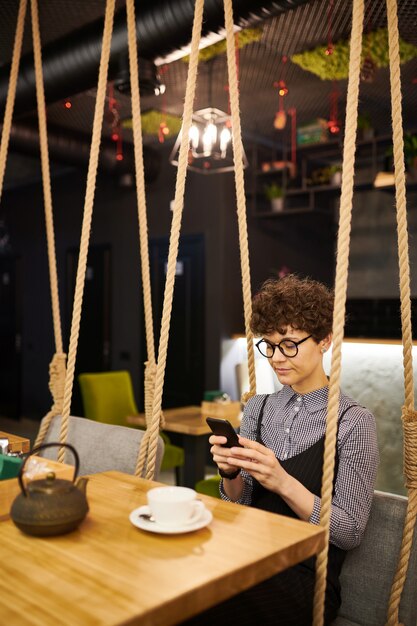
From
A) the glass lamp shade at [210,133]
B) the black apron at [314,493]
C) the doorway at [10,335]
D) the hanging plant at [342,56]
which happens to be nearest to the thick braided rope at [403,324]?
the black apron at [314,493]

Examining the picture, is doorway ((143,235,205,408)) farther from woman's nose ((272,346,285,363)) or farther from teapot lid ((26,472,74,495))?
teapot lid ((26,472,74,495))

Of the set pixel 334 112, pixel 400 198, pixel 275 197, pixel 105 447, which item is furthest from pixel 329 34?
pixel 105 447

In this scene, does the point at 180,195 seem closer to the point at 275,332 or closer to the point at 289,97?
the point at 275,332

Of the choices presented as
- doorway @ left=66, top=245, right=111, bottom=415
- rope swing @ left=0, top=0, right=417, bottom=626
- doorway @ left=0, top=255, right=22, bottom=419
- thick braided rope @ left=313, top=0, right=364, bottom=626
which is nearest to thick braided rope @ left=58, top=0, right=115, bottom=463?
rope swing @ left=0, top=0, right=417, bottom=626

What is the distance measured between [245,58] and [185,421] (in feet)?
8.63

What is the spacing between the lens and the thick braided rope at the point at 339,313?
1260 millimetres

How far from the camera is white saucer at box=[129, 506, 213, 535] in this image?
1.14 m

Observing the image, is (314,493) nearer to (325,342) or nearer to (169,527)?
(325,342)

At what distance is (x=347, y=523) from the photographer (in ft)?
4.86

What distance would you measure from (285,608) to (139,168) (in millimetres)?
1426

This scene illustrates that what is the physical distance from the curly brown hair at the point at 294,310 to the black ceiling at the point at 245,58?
157 centimetres

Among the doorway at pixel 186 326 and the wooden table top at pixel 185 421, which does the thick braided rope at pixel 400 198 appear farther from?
the doorway at pixel 186 326

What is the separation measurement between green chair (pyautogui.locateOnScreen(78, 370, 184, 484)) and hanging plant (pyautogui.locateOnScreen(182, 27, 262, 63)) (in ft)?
8.02

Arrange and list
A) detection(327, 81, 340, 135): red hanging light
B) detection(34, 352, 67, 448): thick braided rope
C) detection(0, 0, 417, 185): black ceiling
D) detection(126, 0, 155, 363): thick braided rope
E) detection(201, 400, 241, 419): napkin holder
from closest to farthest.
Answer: detection(126, 0, 155, 363): thick braided rope → detection(34, 352, 67, 448): thick braided rope → detection(0, 0, 417, 185): black ceiling → detection(201, 400, 241, 419): napkin holder → detection(327, 81, 340, 135): red hanging light
